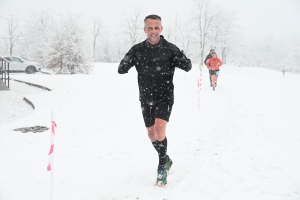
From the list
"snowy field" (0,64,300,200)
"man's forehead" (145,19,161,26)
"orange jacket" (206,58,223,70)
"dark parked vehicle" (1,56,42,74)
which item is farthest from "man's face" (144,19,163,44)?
"dark parked vehicle" (1,56,42,74)

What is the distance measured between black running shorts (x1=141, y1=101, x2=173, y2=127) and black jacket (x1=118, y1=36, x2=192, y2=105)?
2.1 inches

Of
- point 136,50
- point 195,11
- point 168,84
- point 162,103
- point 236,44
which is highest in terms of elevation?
point 195,11

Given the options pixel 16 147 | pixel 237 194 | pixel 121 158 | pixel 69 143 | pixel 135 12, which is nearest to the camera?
pixel 237 194

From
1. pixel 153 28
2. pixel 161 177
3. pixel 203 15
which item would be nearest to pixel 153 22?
pixel 153 28

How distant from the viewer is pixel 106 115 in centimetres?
812

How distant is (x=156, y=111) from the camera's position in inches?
133

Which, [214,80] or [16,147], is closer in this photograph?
[16,147]

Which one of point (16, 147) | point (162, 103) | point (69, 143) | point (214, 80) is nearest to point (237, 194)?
point (162, 103)

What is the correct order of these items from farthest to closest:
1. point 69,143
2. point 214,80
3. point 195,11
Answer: point 195,11, point 214,80, point 69,143

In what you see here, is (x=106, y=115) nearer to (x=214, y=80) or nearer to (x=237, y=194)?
(x=237, y=194)

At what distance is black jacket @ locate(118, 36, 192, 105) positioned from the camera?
10.9 ft

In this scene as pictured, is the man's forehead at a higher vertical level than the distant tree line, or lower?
lower

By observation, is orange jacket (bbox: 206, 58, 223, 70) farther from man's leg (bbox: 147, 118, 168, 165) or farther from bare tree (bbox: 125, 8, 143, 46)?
bare tree (bbox: 125, 8, 143, 46)

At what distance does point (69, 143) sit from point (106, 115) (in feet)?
9.42
